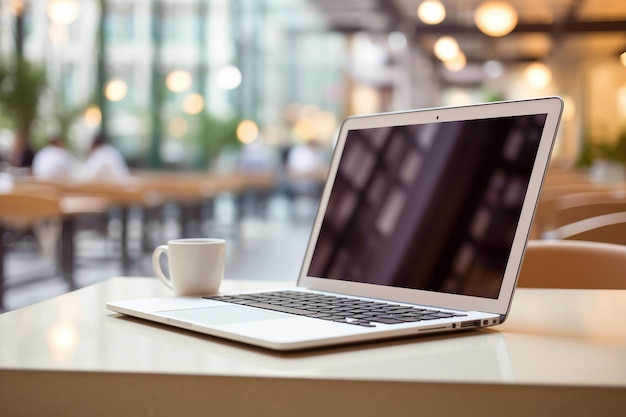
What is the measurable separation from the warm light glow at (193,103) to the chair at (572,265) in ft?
A: 36.9

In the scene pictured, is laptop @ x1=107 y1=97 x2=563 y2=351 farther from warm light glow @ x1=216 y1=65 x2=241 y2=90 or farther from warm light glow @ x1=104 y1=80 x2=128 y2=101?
warm light glow @ x1=216 y1=65 x2=241 y2=90

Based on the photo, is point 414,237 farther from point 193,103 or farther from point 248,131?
point 248,131

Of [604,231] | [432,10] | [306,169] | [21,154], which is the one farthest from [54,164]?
[604,231]

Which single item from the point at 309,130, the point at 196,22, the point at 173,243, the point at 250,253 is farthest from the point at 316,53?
the point at 173,243

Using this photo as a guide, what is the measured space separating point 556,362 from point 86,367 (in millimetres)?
407

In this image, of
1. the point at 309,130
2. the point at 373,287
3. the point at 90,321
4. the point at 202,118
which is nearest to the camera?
the point at 90,321

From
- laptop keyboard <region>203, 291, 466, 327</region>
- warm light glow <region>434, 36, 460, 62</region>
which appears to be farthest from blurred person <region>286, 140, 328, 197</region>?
laptop keyboard <region>203, 291, 466, 327</region>

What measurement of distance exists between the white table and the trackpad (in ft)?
0.17

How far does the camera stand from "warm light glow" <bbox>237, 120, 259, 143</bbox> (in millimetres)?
13941

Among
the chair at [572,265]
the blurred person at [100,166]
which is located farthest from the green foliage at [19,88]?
the chair at [572,265]

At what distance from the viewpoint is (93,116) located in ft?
36.5

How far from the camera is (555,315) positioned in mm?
965

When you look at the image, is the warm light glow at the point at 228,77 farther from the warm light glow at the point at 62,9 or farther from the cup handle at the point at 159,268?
the cup handle at the point at 159,268

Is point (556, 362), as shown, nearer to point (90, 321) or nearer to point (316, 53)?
point (90, 321)
